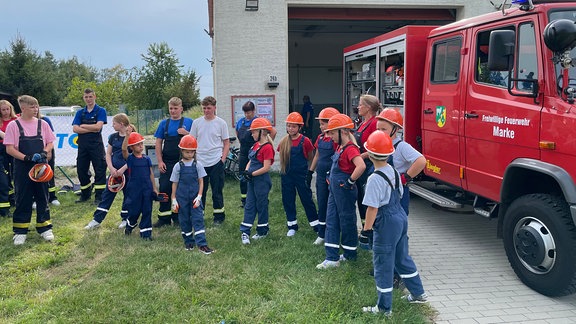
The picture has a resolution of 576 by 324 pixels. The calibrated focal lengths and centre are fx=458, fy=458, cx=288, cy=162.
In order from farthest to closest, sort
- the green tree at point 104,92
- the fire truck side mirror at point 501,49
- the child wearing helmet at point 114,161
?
the green tree at point 104,92
the child wearing helmet at point 114,161
the fire truck side mirror at point 501,49

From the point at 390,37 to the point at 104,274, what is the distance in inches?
217

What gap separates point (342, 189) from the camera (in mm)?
4883

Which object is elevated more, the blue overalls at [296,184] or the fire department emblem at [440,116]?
the fire department emblem at [440,116]

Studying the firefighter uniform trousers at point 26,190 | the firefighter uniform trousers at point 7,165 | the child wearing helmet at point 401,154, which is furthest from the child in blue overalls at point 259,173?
the firefighter uniform trousers at point 7,165

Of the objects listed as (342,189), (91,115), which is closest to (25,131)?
(91,115)

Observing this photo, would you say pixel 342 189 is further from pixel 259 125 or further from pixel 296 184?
pixel 259 125

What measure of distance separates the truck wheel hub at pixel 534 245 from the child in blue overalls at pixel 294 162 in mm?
2550

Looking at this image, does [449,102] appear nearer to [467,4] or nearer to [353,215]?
[353,215]

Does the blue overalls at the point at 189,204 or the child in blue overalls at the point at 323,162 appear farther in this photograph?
the blue overalls at the point at 189,204

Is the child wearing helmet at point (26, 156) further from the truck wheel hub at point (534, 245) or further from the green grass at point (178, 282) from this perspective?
the truck wheel hub at point (534, 245)

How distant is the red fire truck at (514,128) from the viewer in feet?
13.4

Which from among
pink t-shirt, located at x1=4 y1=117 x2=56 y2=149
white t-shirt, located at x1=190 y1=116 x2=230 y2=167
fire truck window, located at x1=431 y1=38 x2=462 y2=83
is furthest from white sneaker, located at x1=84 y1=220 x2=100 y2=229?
fire truck window, located at x1=431 y1=38 x2=462 y2=83

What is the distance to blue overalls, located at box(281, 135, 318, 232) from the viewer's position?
5.94 meters

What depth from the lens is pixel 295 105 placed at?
18.6m
